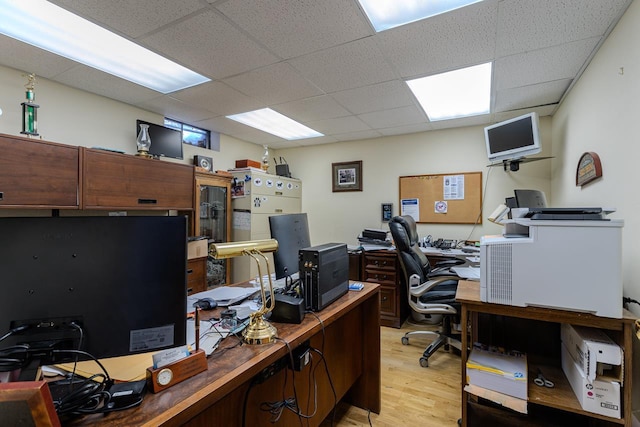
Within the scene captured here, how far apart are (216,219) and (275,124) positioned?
4.90 feet

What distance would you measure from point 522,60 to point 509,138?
1.07 m

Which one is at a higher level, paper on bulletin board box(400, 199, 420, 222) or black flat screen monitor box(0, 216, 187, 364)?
paper on bulletin board box(400, 199, 420, 222)

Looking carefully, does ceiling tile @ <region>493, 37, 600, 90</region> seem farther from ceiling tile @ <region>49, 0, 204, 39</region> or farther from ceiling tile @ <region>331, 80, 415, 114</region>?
ceiling tile @ <region>49, 0, 204, 39</region>

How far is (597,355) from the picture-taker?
1.22 metres

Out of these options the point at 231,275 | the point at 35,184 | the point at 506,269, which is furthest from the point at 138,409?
the point at 231,275

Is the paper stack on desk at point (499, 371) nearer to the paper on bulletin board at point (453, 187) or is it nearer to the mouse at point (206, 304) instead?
the mouse at point (206, 304)

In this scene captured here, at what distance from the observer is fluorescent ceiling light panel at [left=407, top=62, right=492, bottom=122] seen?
8.08 feet

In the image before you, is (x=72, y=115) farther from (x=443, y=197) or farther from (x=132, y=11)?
(x=443, y=197)

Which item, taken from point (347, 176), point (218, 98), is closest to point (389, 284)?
point (347, 176)

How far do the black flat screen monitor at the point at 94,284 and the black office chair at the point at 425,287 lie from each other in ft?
6.76

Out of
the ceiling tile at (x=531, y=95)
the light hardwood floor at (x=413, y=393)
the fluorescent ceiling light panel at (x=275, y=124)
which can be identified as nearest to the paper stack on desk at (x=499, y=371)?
the light hardwood floor at (x=413, y=393)

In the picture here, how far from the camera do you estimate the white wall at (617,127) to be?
151cm

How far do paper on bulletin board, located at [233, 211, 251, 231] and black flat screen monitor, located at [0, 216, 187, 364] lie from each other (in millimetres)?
3130

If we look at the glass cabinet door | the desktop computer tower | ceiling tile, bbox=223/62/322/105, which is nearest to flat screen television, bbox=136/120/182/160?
the glass cabinet door
